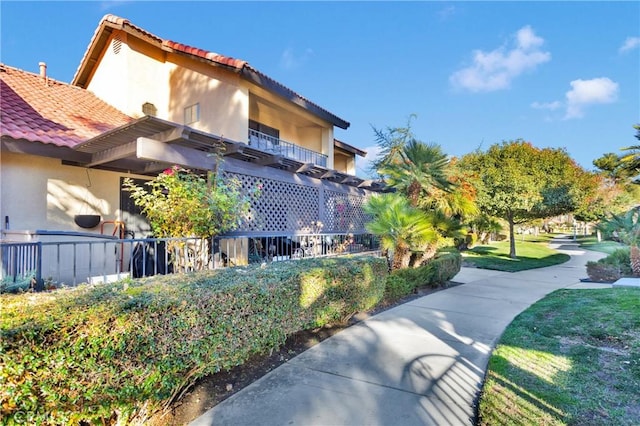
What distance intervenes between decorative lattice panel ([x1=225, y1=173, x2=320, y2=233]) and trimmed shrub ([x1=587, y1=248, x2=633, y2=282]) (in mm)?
10468

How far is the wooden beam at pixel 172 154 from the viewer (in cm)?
593

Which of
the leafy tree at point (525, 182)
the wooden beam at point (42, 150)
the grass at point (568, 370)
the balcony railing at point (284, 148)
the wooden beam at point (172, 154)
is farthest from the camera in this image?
the leafy tree at point (525, 182)

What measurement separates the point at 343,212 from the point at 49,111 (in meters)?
8.86

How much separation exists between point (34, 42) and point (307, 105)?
9.24 metres

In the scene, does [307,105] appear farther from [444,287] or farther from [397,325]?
[397,325]

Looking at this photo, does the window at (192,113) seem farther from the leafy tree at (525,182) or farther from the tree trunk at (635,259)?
the tree trunk at (635,259)

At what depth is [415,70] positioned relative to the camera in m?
16.3

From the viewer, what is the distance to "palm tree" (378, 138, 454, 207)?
10531mm

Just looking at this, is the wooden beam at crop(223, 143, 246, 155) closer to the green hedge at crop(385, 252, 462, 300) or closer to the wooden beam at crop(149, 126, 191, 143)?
the wooden beam at crop(149, 126, 191, 143)

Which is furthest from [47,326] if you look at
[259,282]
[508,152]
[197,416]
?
[508,152]

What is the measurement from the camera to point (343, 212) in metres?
11.8

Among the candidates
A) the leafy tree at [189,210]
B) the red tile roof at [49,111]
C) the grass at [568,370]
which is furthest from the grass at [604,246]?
the red tile roof at [49,111]

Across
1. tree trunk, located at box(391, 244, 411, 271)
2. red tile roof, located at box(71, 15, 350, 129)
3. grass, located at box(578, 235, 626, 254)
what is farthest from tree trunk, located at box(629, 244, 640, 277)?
red tile roof, located at box(71, 15, 350, 129)

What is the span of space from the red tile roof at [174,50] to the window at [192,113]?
5.25 ft
